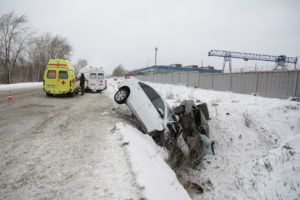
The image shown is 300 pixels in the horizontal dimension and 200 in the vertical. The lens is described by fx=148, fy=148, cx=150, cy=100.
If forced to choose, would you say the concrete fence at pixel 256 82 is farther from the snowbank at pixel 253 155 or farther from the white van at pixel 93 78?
the white van at pixel 93 78

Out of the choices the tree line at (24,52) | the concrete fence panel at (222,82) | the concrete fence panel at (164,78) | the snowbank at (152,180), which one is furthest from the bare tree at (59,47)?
the snowbank at (152,180)

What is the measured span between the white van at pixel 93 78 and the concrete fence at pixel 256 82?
12.4m

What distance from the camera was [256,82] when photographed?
12.7m

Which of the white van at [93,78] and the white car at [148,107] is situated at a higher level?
the white van at [93,78]

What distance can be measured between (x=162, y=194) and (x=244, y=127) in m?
6.67

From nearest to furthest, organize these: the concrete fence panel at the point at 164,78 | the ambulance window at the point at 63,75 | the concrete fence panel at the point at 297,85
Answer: the concrete fence panel at the point at 297,85 < the ambulance window at the point at 63,75 < the concrete fence panel at the point at 164,78

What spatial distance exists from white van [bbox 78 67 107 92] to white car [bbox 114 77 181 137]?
11.1 meters

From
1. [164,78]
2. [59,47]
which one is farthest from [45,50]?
[164,78]

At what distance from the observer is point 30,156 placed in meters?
2.78

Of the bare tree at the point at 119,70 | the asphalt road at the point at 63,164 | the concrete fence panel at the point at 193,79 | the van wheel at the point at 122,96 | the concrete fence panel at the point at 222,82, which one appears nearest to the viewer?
the asphalt road at the point at 63,164

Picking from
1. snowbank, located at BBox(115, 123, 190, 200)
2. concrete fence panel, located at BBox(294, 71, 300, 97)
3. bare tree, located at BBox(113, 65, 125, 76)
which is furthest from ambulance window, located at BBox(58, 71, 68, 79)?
bare tree, located at BBox(113, 65, 125, 76)

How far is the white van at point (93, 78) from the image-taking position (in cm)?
1602

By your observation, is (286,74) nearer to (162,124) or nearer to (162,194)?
(162,124)

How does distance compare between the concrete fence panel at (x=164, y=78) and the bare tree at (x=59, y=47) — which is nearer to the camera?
the concrete fence panel at (x=164, y=78)
